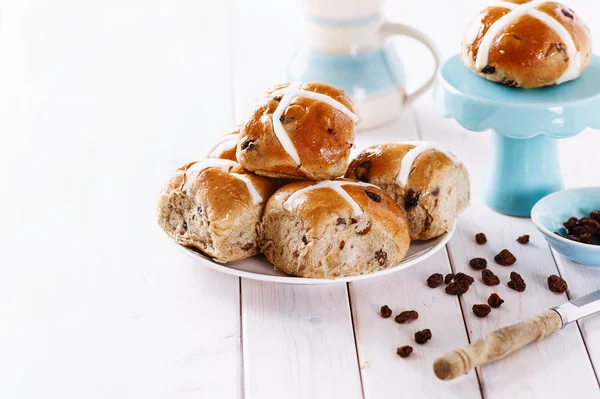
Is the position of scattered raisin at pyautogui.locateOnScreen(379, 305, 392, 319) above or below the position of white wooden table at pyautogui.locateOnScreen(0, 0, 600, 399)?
above

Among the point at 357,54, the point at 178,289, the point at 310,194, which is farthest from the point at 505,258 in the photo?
the point at 357,54

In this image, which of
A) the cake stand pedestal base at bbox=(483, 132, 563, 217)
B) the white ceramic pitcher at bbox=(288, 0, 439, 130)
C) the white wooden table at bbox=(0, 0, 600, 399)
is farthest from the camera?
the white ceramic pitcher at bbox=(288, 0, 439, 130)

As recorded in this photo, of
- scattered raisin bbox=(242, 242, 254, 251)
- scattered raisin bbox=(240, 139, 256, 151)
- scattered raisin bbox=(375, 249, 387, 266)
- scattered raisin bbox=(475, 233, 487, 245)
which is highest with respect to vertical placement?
scattered raisin bbox=(240, 139, 256, 151)

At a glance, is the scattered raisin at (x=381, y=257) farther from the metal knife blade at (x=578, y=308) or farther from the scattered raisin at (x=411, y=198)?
the metal knife blade at (x=578, y=308)

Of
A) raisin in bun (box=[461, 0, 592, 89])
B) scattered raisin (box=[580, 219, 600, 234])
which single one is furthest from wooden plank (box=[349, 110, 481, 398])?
raisin in bun (box=[461, 0, 592, 89])

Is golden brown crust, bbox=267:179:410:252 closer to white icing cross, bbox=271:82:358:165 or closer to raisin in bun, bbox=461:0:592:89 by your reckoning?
white icing cross, bbox=271:82:358:165

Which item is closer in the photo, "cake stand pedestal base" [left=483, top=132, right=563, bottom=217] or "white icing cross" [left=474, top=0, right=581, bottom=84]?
"white icing cross" [left=474, top=0, right=581, bottom=84]
